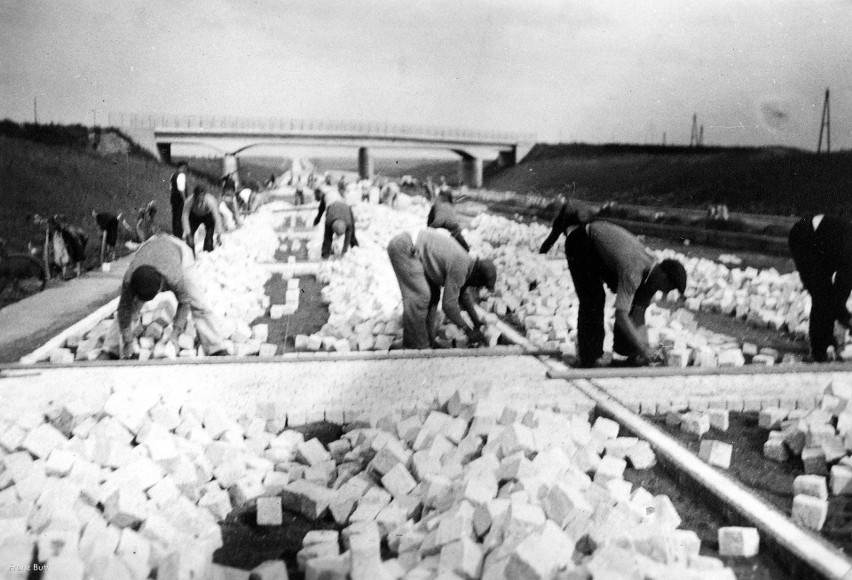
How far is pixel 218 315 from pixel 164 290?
28.8 inches

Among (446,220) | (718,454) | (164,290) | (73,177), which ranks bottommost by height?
(718,454)

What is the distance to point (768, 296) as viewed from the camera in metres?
6.99

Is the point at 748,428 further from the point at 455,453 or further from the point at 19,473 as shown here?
the point at 19,473

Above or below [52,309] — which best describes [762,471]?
below

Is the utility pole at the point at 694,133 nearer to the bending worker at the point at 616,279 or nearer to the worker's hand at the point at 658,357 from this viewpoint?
the bending worker at the point at 616,279

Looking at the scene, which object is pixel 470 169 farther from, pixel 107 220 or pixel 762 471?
pixel 762 471

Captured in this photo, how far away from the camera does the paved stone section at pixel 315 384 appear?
442 centimetres

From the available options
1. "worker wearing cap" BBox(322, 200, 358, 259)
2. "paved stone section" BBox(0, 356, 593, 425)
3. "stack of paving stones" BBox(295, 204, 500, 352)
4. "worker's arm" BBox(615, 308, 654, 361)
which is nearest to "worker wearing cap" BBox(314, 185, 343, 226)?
"worker wearing cap" BBox(322, 200, 358, 259)

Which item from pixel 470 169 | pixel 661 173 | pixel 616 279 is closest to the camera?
pixel 616 279

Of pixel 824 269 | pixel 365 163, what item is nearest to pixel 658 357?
pixel 824 269

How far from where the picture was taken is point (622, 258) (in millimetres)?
4820

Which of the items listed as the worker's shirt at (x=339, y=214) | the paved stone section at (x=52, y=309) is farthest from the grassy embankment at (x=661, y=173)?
the paved stone section at (x=52, y=309)

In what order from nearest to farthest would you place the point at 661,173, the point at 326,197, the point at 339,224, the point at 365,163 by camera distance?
the point at 365,163
the point at 339,224
the point at 661,173
the point at 326,197

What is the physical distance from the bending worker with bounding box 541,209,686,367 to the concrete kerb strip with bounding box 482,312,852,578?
278 mm
